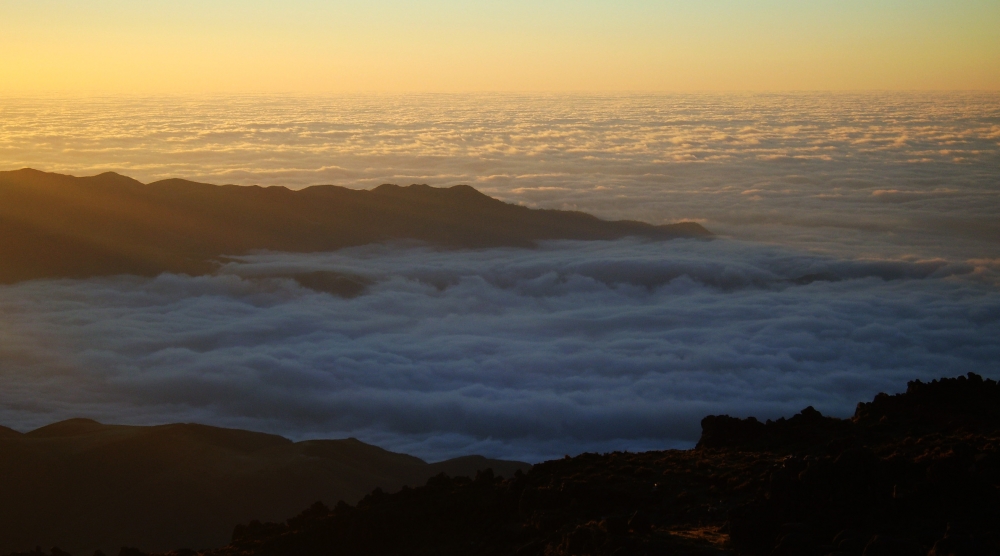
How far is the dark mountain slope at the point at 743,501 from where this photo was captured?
7.98 m

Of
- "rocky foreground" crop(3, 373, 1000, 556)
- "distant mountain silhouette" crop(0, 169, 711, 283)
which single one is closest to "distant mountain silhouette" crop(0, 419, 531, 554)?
"rocky foreground" crop(3, 373, 1000, 556)

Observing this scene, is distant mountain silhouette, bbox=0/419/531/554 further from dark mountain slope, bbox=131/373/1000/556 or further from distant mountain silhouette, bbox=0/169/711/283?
distant mountain silhouette, bbox=0/169/711/283

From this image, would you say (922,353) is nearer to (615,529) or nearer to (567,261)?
(567,261)

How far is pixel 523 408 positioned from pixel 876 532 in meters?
35.8

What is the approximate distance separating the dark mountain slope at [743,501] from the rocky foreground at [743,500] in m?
0.02

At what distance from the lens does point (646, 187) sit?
11762 cm

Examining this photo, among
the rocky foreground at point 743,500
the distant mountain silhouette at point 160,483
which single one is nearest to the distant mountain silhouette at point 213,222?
the distant mountain silhouette at point 160,483

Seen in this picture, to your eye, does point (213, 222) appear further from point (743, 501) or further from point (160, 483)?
point (743, 501)

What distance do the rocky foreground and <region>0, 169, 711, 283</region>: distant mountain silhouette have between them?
2514 inches

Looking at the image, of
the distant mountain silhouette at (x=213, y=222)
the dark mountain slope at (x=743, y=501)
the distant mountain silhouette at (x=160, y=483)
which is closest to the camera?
the dark mountain slope at (x=743, y=501)

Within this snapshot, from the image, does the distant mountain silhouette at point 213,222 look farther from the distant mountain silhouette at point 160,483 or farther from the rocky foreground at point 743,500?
the rocky foreground at point 743,500

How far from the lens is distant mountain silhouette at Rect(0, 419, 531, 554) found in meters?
22.2

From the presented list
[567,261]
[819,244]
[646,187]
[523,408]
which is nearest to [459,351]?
[523,408]

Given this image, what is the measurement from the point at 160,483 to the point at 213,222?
57.6 m
